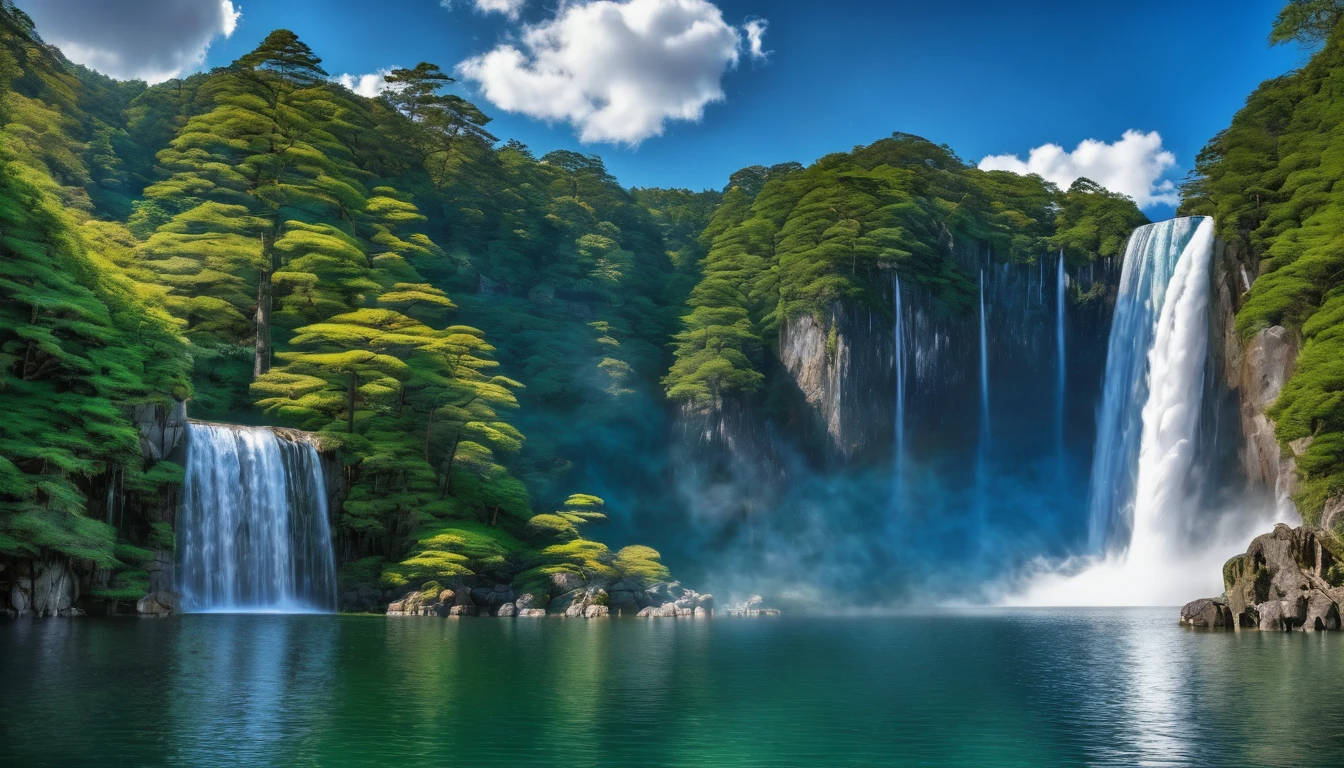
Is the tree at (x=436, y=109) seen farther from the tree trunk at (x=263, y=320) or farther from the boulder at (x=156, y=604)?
the boulder at (x=156, y=604)

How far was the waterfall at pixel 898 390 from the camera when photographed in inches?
2331

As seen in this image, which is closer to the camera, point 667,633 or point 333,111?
point 667,633

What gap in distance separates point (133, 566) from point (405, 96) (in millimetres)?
39459

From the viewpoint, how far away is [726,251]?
60781mm

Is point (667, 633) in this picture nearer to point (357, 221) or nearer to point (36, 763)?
point (36, 763)

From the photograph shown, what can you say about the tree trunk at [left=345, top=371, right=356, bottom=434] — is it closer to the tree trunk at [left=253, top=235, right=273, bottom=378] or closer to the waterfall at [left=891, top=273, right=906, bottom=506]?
the tree trunk at [left=253, top=235, right=273, bottom=378]

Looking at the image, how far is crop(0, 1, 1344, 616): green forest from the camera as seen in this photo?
3228 cm

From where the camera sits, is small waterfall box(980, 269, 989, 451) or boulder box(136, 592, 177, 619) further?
→ small waterfall box(980, 269, 989, 451)

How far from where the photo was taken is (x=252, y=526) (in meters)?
36.8

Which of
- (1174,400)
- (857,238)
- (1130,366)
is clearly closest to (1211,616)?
(1174,400)

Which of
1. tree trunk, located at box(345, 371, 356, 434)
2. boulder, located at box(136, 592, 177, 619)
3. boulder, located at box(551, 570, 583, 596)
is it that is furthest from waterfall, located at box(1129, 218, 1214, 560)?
boulder, located at box(136, 592, 177, 619)

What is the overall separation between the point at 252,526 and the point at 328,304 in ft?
42.7

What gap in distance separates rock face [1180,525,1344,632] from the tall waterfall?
28882mm

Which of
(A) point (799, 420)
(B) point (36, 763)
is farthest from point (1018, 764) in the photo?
(A) point (799, 420)
